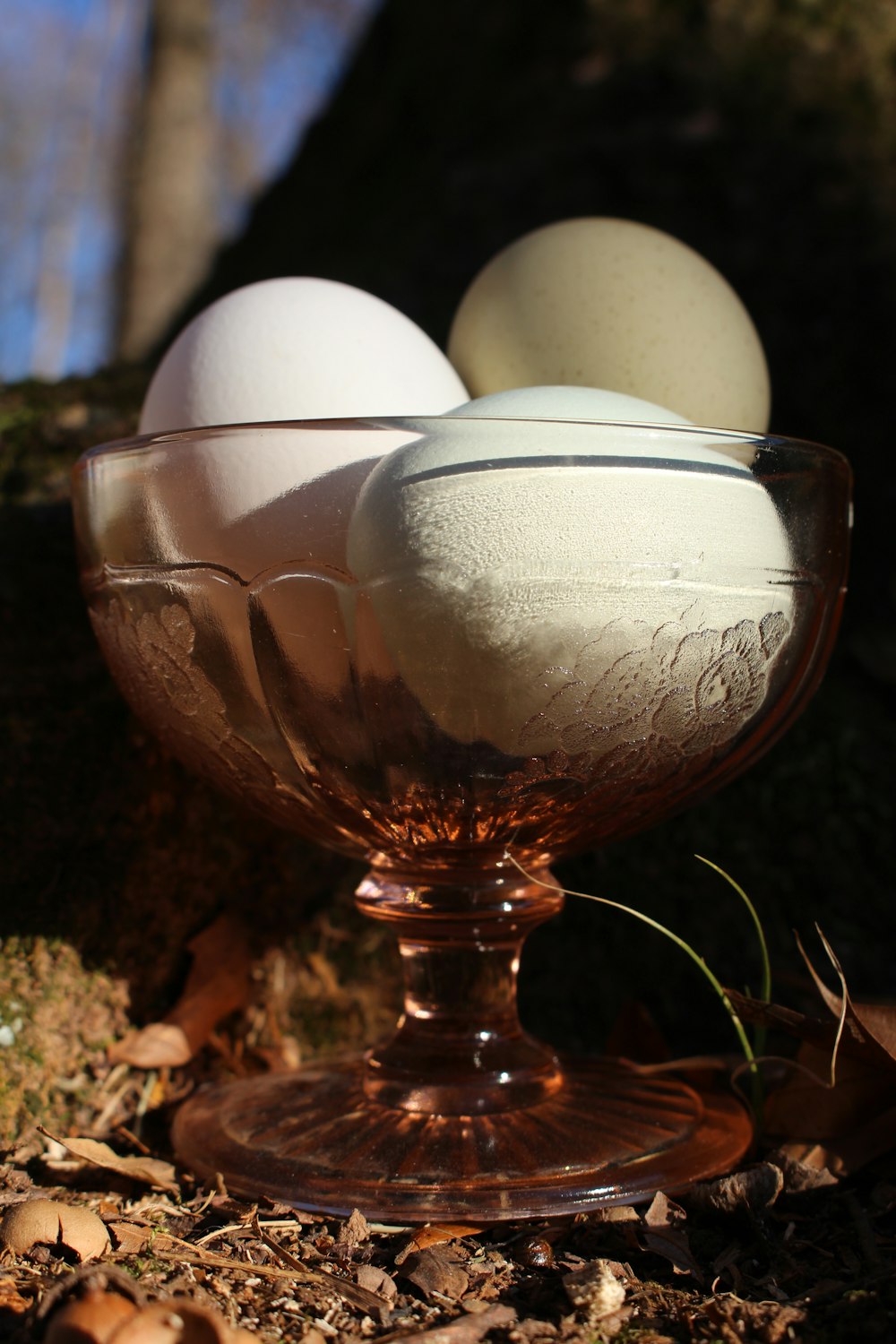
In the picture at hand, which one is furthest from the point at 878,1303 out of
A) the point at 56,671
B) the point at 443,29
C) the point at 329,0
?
the point at 329,0

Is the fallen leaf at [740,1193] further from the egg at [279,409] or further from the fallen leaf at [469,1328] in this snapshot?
the egg at [279,409]

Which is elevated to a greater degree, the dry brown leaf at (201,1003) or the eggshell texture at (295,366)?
the eggshell texture at (295,366)

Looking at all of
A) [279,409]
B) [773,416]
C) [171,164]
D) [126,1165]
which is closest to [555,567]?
[279,409]

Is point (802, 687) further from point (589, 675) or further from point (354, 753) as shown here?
point (354, 753)

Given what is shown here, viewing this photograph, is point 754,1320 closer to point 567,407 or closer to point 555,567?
point 555,567

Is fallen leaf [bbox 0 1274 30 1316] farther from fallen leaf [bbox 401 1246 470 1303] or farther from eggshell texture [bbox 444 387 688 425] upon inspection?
eggshell texture [bbox 444 387 688 425]

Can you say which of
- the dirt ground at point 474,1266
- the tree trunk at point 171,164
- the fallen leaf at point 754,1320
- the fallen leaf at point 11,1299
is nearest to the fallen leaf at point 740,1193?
the dirt ground at point 474,1266
